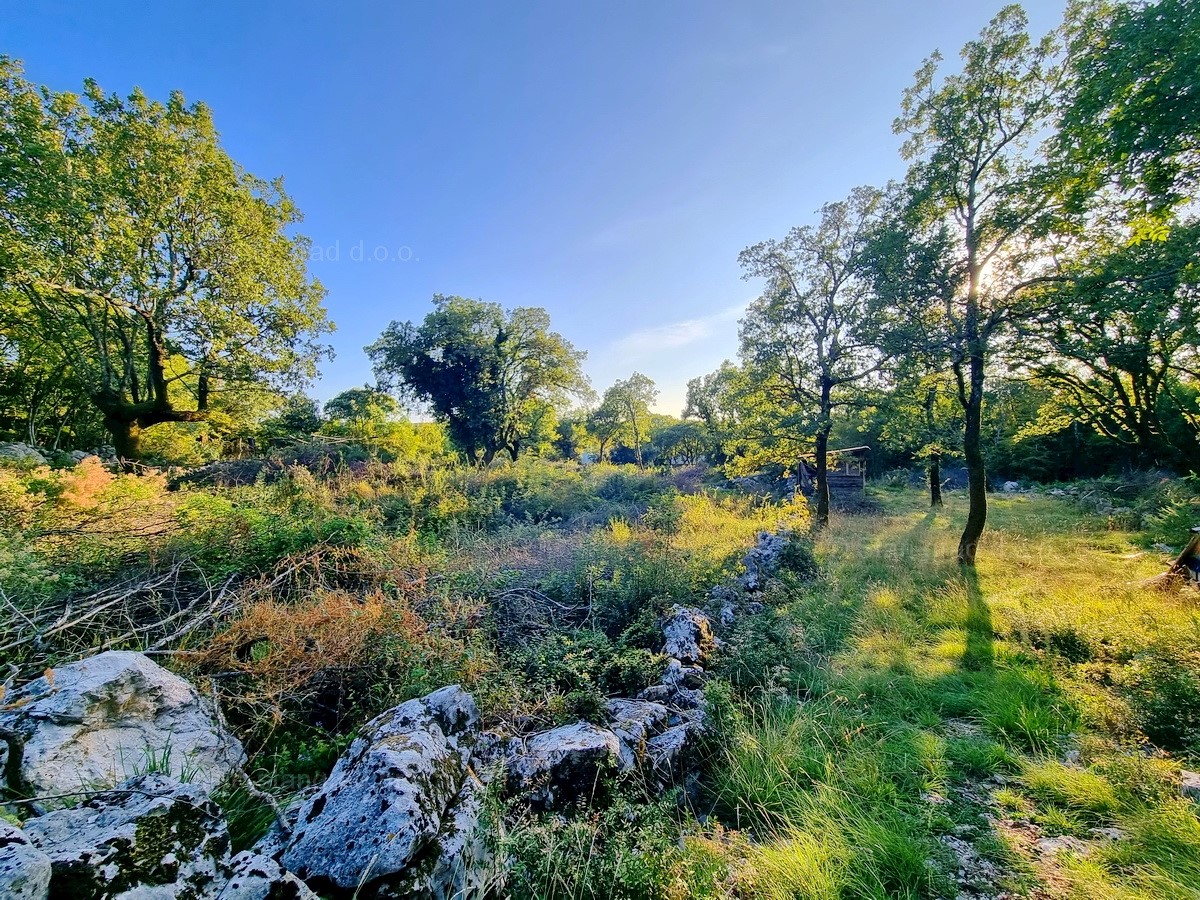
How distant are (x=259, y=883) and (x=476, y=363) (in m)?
24.6

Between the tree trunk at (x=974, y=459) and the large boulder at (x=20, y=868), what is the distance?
10.7 meters

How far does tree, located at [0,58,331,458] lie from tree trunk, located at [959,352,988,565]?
17.4 meters

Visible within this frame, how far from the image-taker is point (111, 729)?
2375 millimetres

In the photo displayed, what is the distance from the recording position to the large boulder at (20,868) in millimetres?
A: 1041

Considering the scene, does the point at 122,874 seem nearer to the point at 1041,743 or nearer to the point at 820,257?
the point at 1041,743

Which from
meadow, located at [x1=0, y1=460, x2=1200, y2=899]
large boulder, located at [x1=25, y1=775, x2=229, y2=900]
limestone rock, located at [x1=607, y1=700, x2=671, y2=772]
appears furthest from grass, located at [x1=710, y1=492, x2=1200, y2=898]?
large boulder, located at [x1=25, y1=775, x2=229, y2=900]

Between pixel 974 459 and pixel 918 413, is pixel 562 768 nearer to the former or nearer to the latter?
pixel 974 459

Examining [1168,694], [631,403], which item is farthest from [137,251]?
[631,403]

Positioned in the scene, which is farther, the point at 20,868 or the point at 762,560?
the point at 762,560

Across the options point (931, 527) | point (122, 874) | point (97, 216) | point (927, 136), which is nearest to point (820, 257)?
point (927, 136)

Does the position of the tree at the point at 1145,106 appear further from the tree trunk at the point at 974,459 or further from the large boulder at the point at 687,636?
the large boulder at the point at 687,636

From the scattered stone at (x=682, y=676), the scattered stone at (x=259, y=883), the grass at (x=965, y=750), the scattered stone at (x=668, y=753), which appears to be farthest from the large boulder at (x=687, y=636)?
the scattered stone at (x=259, y=883)

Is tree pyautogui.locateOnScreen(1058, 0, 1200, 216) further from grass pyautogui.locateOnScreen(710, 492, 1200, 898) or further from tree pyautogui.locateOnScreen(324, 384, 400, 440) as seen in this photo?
tree pyautogui.locateOnScreen(324, 384, 400, 440)

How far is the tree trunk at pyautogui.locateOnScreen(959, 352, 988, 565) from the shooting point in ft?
25.4
